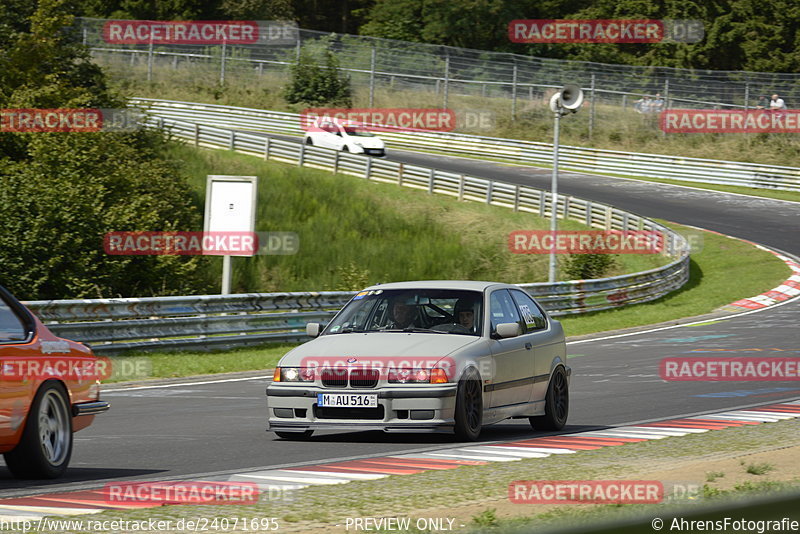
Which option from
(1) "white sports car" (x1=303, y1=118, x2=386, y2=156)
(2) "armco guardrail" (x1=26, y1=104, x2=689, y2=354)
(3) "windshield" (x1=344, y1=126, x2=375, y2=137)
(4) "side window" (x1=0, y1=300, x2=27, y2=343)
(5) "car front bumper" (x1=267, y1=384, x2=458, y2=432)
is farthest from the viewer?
(3) "windshield" (x1=344, y1=126, x2=375, y2=137)

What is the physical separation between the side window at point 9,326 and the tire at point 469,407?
373 centimetres

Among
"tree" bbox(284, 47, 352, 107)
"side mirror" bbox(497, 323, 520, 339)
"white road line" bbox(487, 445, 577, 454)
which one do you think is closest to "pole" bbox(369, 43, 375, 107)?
"tree" bbox(284, 47, 352, 107)

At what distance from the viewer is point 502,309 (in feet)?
37.7

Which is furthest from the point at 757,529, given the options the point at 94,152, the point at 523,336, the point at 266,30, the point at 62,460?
the point at 266,30

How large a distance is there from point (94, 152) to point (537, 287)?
528 inches

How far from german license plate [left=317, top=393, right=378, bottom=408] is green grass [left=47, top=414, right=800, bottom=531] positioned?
5.48 feet

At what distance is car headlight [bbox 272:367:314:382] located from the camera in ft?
33.9

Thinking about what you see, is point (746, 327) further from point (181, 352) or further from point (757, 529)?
point (757, 529)

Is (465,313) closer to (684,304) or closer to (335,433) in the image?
(335,433)

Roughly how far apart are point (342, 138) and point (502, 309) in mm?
41464

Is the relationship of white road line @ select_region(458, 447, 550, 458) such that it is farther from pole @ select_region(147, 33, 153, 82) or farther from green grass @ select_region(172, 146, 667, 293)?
pole @ select_region(147, 33, 153, 82)

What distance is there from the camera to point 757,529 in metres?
2.22

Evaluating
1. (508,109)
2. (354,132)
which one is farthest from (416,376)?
(508,109)

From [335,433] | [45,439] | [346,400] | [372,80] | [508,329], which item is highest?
[372,80]
